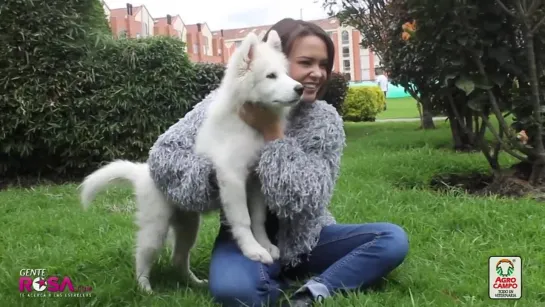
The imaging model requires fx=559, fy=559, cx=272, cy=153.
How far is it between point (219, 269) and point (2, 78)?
413 cm

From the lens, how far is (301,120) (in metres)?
2.46

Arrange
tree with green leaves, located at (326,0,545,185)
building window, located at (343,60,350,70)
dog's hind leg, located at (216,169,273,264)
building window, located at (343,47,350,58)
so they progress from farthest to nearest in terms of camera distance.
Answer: building window, located at (343,60,350,70) < building window, located at (343,47,350,58) < tree with green leaves, located at (326,0,545,185) < dog's hind leg, located at (216,169,273,264)

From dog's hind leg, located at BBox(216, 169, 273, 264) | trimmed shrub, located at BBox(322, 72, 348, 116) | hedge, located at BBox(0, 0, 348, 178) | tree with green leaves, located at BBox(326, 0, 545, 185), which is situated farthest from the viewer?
trimmed shrub, located at BBox(322, 72, 348, 116)

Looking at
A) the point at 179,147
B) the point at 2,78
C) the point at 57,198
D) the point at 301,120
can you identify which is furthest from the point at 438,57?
the point at 2,78

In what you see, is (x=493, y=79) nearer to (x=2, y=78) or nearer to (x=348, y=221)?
(x=348, y=221)

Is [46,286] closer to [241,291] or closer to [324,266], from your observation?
[241,291]

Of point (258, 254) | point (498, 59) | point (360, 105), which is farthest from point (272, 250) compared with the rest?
point (360, 105)

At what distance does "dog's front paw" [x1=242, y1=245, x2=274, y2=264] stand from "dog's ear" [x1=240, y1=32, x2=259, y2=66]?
0.71m

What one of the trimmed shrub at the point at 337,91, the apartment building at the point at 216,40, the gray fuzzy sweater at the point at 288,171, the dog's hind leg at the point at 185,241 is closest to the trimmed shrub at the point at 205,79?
the dog's hind leg at the point at 185,241

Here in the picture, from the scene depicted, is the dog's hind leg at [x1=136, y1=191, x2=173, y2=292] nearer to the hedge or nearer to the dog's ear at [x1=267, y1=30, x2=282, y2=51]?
the dog's ear at [x1=267, y1=30, x2=282, y2=51]

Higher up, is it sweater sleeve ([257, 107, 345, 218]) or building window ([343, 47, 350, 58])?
building window ([343, 47, 350, 58])

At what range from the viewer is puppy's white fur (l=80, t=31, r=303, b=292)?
213cm

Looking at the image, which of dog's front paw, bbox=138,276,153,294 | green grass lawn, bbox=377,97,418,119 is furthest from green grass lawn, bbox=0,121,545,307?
green grass lawn, bbox=377,97,418,119

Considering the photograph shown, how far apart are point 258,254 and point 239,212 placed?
180mm
